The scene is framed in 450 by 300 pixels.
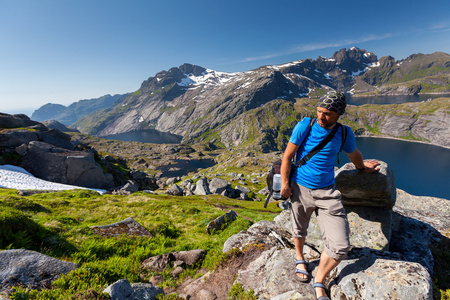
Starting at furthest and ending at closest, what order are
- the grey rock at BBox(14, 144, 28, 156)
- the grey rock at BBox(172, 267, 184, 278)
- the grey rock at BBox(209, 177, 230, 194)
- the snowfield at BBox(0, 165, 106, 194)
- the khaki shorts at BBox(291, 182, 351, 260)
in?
1. the grey rock at BBox(209, 177, 230, 194)
2. the grey rock at BBox(14, 144, 28, 156)
3. the snowfield at BBox(0, 165, 106, 194)
4. the grey rock at BBox(172, 267, 184, 278)
5. the khaki shorts at BBox(291, 182, 351, 260)

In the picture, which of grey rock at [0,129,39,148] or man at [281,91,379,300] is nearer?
man at [281,91,379,300]

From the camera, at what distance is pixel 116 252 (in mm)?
9125

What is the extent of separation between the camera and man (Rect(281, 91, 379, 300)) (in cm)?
520

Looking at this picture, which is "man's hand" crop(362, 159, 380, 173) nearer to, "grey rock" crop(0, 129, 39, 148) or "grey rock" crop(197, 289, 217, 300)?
"grey rock" crop(197, 289, 217, 300)

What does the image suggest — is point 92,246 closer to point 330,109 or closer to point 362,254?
point 362,254

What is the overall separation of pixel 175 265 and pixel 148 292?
2.49 meters

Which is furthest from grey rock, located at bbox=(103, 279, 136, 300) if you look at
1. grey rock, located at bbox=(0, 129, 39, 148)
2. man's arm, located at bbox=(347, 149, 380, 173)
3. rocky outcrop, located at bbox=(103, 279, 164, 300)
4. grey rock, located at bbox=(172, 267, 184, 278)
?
grey rock, located at bbox=(0, 129, 39, 148)

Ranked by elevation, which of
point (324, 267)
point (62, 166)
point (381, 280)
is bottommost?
point (62, 166)

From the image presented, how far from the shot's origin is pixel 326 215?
18.2 ft

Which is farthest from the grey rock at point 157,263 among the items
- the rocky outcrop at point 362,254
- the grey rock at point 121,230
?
the grey rock at point 121,230

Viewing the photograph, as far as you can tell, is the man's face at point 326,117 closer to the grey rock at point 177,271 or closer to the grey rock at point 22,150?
the grey rock at point 177,271

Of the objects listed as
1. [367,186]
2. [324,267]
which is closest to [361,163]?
[367,186]

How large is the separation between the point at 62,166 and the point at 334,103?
57158 mm

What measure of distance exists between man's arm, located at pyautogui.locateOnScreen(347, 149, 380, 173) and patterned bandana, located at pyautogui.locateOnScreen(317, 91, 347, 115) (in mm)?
1952
